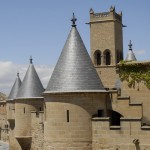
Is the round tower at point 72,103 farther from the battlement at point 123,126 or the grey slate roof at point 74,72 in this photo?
the battlement at point 123,126

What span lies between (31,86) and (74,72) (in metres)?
10.8

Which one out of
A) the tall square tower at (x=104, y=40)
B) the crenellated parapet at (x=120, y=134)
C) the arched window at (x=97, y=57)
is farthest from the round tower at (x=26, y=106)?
the arched window at (x=97, y=57)

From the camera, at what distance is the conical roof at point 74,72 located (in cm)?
2064

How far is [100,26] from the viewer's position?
4881cm

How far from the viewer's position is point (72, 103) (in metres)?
20.5

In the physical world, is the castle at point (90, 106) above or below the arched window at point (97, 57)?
below

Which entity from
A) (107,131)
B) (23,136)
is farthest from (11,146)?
(107,131)

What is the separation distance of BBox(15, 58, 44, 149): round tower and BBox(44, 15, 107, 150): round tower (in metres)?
9.29

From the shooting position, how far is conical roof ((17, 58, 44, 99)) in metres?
30.9

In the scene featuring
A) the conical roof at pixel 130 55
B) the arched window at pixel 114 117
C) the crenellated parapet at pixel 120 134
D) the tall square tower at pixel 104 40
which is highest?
the tall square tower at pixel 104 40

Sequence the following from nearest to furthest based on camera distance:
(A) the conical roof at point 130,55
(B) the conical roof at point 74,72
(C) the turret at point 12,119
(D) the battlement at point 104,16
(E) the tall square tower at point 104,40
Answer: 1. (B) the conical roof at point 74,72
2. (C) the turret at point 12,119
3. (A) the conical roof at point 130,55
4. (E) the tall square tower at point 104,40
5. (D) the battlement at point 104,16

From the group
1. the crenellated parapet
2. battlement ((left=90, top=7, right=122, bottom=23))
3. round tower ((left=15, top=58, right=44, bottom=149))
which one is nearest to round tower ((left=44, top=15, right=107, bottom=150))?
the crenellated parapet

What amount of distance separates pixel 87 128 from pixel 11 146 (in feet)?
49.3

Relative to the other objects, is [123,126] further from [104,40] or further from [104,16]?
[104,16]
